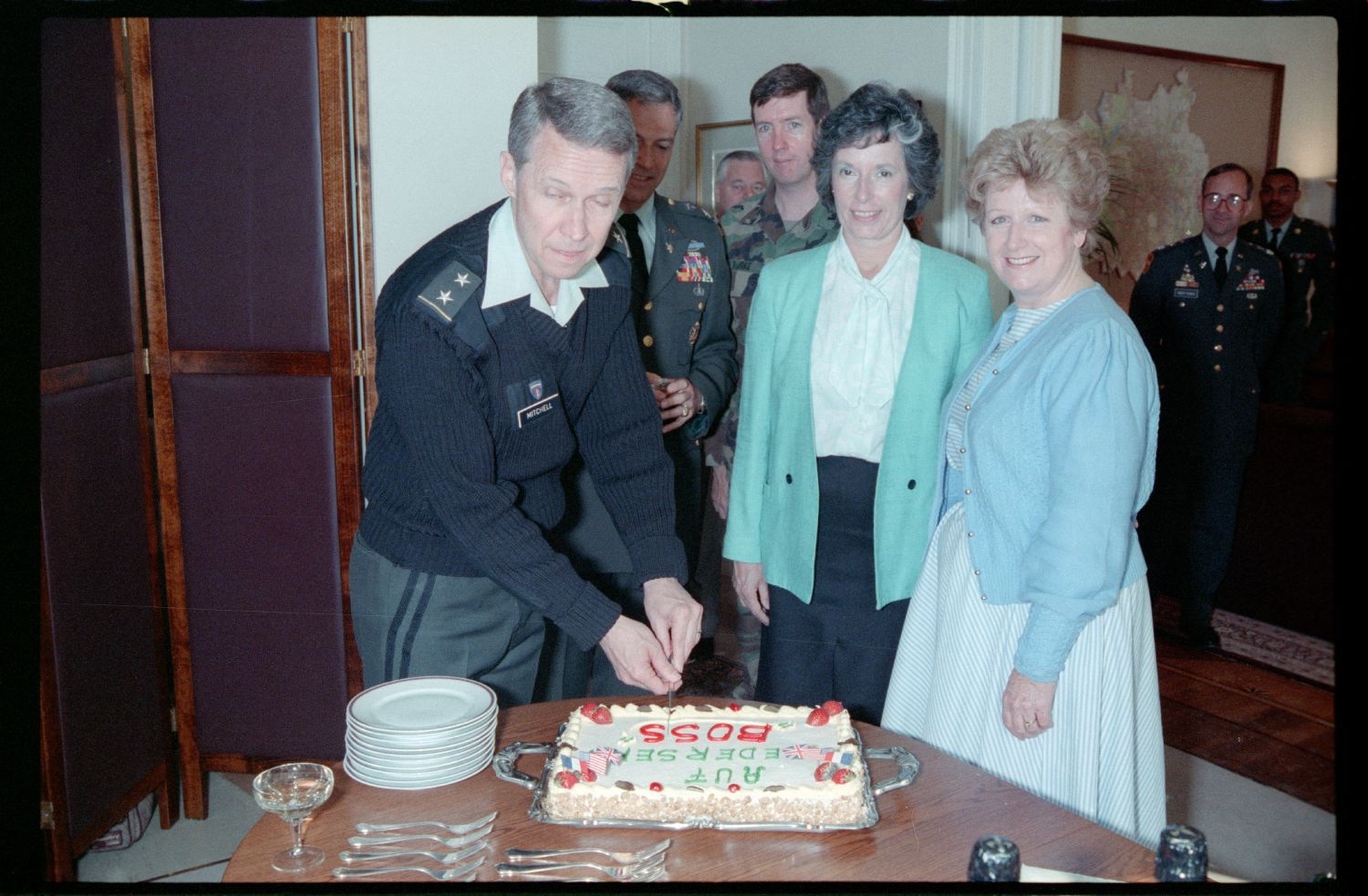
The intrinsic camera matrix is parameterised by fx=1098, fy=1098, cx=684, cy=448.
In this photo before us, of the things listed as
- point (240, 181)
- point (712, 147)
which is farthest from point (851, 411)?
point (240, 181)

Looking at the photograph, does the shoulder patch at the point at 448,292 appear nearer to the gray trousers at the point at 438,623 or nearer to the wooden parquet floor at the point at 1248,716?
the gray trousers at the point at 438,623

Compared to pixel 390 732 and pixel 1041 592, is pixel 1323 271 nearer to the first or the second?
pixel 1041 592

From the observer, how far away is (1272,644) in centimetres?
152

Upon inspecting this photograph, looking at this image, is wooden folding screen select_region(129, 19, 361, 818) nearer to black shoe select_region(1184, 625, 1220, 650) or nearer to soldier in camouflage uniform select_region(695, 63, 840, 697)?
soldier in camouflage uniform select_region(695, 63, 840, 697)

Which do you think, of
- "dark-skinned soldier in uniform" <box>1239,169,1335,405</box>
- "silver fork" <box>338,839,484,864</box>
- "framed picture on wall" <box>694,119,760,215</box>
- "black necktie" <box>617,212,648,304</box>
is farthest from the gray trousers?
"dark-skinned soldier in uniform" <box>1239,169,1335,405</box>

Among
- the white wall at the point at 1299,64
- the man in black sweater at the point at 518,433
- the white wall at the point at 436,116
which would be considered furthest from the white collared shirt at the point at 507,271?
the white wall at the point at 1299,64

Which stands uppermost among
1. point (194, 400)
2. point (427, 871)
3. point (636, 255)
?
point (636, 255)

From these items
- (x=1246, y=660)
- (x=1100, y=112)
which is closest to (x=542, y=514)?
(x=1100, y=112)

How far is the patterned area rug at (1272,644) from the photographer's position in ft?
4.77

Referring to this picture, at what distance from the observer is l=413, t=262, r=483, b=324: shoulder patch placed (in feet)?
4.37

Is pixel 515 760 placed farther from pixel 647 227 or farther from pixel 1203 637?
pixel 1203 637

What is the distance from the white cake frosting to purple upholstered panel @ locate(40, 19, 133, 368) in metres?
0.87

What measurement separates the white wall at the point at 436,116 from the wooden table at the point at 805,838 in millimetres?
840

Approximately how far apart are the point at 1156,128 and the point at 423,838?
4.32 feet
